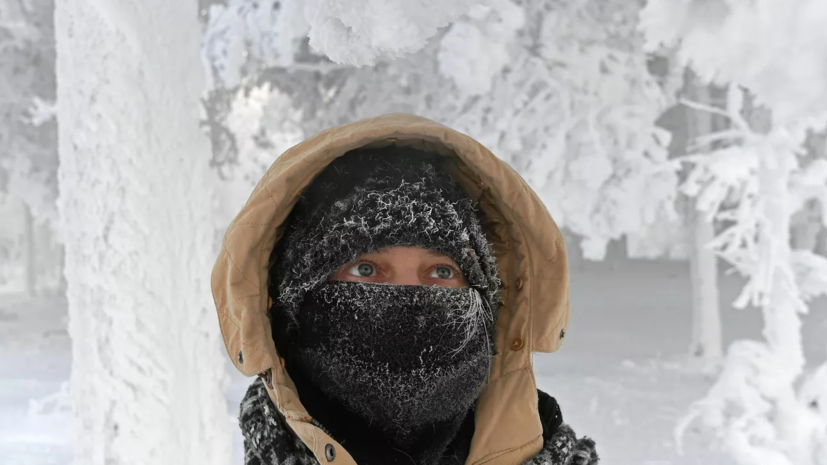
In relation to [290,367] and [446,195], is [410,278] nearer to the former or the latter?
[446,195]

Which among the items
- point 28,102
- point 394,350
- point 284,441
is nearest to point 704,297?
point 394,350

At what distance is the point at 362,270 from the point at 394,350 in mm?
234

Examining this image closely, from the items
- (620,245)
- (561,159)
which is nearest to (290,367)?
(561,159)

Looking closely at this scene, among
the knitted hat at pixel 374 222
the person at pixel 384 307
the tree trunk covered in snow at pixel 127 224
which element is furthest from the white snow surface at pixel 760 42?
the tree trunk covered in snow at pixel 127 224

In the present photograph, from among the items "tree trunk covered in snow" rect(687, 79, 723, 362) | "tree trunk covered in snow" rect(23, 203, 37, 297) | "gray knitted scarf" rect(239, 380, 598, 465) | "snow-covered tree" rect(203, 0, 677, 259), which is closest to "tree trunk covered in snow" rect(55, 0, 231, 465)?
"gray knitted scarf" rect(239, 380, 598, 465)

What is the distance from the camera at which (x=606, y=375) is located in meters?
8.69

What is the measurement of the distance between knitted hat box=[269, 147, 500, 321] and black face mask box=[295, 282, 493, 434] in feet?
0.26

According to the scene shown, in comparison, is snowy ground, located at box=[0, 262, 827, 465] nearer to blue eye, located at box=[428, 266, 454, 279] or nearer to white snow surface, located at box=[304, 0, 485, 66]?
blue eye, located at box=[428, 266, 454, 279]

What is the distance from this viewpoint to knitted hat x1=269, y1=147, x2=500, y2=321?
5.20 ft

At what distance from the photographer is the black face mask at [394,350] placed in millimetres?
1550

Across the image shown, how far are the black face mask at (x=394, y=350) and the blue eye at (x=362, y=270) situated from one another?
37 millimetres

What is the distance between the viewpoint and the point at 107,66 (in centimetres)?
284

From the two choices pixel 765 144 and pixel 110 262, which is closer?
pixel 110 262

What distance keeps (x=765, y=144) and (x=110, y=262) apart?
4.61 meters
